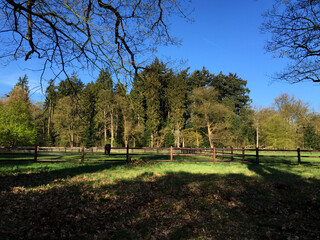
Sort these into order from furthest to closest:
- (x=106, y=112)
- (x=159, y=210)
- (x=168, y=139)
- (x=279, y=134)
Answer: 1. (x=106, y=112)
2. (x=168, y=139)
3. (x=279, y=134)
4. (x=159, y=210)

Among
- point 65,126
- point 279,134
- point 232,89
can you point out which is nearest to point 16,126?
point 65,126

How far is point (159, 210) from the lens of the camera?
5129 mm

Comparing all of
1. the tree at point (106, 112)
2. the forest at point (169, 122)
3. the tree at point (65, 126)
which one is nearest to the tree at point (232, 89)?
the forest at point (169, 122)

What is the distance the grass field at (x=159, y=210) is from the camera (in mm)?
3990

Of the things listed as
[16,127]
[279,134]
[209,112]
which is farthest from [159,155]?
[279,134]

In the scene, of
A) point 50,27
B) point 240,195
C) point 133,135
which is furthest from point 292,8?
point 133,135

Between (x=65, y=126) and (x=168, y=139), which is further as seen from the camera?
(x=168, y=139)

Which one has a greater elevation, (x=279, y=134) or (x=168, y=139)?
(x=279, y=134)

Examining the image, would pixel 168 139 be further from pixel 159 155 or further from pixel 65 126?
pixel 65 126

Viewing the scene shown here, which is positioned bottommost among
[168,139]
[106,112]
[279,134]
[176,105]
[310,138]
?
[168,139]

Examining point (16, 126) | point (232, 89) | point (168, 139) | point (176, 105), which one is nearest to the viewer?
point (16, 126)

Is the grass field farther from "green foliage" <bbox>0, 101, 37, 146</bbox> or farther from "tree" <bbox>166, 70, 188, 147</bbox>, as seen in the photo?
"tree" <bbox>166, 70, 188, 147</bbox>

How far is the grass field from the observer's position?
3990 millimetres

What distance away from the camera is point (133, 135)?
4212 centimetres
